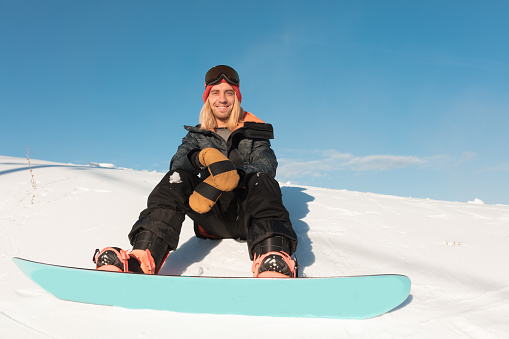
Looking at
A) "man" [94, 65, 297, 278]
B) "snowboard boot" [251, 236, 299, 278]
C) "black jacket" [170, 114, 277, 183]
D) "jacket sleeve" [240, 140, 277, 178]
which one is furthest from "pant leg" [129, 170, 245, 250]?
"snowboard boot" [251, 236, 299, 278]

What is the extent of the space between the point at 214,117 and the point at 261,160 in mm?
777

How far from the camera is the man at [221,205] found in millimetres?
1714

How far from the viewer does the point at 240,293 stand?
147 cm

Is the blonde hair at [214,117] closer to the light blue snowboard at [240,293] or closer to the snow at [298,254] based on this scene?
the snow at [298,254]

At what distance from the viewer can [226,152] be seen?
269cm

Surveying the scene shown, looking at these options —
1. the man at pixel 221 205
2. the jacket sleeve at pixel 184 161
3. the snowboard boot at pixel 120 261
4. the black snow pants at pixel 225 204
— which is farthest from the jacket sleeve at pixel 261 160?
the snowboard boot at pixel 120 261

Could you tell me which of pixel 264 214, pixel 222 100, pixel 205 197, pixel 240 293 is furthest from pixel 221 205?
pixel 222 100

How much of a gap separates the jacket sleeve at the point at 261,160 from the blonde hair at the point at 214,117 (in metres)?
0.32

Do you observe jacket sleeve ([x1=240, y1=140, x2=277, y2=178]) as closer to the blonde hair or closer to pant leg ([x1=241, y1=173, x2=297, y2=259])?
pant leg ([x1=241, y1=173, x2=297, y2=259])

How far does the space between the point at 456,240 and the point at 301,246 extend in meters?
1.68

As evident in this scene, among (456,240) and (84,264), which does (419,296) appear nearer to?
(456,240)

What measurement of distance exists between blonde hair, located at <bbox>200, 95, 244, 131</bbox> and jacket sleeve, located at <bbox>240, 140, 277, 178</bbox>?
0.32m

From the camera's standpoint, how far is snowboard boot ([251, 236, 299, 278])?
160cm

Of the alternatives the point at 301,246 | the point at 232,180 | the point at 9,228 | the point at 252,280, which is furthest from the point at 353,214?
the point at 9,228
